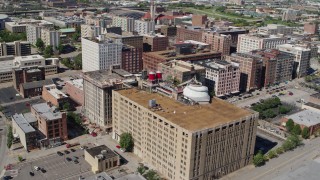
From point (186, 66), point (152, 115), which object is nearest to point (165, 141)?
point (152, 115)

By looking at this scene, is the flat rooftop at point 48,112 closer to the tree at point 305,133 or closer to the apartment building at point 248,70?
the tree at point 305,133

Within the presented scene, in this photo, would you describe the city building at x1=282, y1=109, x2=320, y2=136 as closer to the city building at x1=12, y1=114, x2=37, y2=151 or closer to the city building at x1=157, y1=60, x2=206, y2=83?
the city building at x1=157, y1=60, x2=206, y2=83

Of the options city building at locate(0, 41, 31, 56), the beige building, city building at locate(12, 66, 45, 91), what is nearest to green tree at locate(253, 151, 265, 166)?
the beige building

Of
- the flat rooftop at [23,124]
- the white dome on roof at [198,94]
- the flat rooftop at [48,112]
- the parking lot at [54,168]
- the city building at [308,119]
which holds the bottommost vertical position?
the parking lot at [54,168]

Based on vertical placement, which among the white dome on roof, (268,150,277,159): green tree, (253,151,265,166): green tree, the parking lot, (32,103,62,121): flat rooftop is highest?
the white dome on roof

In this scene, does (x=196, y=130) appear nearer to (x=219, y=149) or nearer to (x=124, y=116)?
(x=219, y=149)

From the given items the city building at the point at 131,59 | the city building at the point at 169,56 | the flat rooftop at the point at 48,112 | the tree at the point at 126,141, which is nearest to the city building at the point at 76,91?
the flat rooftop at the point at 48,112
